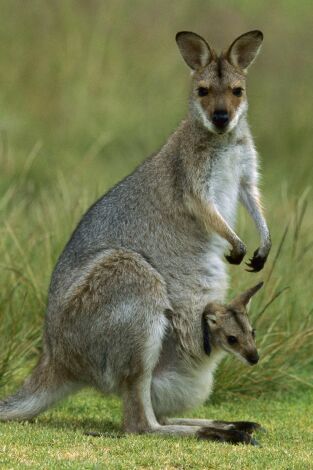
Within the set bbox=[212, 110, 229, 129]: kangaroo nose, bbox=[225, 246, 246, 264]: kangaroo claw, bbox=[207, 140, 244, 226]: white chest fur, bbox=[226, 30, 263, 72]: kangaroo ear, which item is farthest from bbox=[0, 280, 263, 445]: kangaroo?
bbox=[226, 30, 263, 72]: kangaroo ear

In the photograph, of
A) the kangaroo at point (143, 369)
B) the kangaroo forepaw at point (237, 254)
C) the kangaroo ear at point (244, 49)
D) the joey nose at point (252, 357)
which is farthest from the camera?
the kangaroo ear at point (244, 49)

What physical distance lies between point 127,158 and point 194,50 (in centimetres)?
714

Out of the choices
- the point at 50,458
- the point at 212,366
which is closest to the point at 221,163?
the point at 212,366

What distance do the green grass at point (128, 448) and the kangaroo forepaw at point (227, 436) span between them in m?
0.09

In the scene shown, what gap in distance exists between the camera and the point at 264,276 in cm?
913

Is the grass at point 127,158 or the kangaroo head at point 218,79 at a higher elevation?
the kangaroo head at point 218,79

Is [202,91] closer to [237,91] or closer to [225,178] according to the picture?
[237,91]

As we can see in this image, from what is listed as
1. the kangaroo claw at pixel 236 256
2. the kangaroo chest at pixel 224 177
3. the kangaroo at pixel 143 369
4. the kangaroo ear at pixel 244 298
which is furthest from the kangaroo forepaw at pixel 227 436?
the kangaroo chest at pixel 224 177

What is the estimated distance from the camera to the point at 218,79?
23.7 feet

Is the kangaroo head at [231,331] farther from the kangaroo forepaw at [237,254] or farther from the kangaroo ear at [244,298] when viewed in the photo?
the kangaroo forepaw at [237,254]

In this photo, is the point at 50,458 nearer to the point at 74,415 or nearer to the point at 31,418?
the point at 31,418

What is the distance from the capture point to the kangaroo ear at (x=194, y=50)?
7422 millimetres

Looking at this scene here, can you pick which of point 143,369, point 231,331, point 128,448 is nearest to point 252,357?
point 231,331

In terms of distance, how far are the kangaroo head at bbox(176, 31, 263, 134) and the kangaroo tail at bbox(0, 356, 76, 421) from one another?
1.88 meters
